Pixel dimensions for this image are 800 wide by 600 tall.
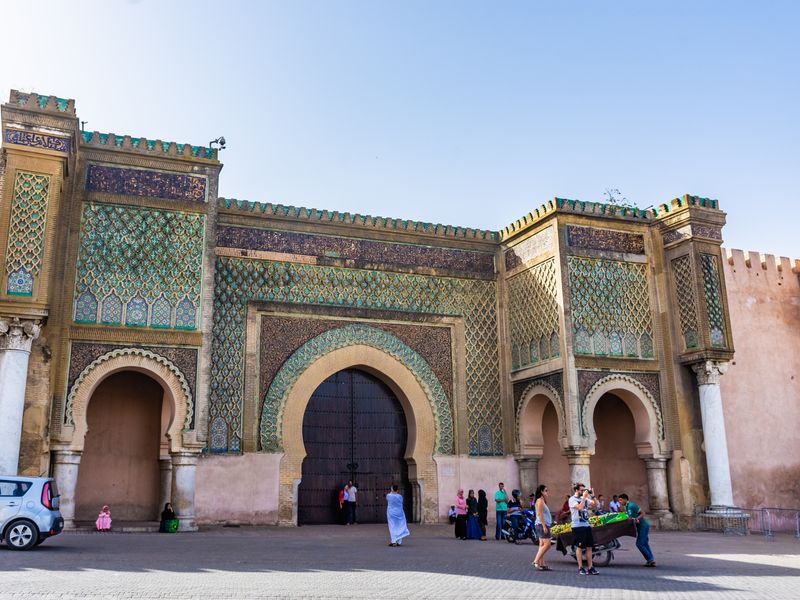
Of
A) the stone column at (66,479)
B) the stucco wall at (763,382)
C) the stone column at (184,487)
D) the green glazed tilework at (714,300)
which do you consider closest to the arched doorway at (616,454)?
the stucco wall at (763,382)

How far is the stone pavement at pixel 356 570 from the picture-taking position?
17.5 feet

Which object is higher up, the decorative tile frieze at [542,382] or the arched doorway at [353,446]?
the decorative tile frieze at [542,382]

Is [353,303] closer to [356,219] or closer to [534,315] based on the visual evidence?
[356,219]

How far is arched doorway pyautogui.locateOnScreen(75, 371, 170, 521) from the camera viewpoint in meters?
11.2

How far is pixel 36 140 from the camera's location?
32.3ft

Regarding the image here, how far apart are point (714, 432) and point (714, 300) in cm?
205

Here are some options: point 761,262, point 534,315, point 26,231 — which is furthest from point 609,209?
point 26,231

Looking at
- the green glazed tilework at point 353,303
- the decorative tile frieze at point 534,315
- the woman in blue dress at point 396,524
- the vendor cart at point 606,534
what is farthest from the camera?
the decorative tile frieze at point 534,315

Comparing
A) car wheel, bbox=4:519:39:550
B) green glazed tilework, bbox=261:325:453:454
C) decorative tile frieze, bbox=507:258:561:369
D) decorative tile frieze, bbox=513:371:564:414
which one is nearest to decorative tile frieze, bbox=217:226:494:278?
decorative tile frieze, bbox=507:258:561:369

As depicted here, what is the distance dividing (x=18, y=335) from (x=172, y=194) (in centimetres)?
287

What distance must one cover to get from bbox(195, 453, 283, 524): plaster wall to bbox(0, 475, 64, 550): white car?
3.17 metres

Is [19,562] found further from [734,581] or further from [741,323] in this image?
[741,323]

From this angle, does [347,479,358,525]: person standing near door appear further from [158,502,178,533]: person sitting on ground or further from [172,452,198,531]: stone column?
[158,502,178,533]: person sitting on ground

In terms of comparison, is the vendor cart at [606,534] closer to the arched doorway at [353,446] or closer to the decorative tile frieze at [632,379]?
the decorative tile frieze at [632,379]
